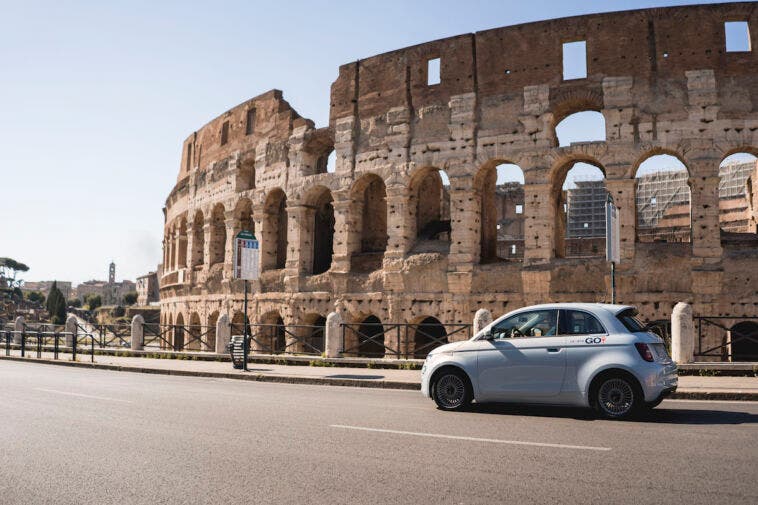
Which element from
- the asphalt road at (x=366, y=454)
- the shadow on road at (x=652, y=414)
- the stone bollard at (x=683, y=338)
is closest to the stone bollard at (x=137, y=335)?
the asphalt road at (x=366, y=454)

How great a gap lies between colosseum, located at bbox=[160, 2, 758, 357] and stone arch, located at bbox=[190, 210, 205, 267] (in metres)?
5.22

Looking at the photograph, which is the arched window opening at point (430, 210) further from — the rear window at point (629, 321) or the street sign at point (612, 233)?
the rear window at point (629, 321)

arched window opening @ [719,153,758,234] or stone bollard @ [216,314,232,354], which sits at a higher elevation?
arched window opening @ [719,153,758,234]

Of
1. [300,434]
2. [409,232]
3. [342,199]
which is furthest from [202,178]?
[300,434]

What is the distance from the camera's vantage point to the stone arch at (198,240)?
34.0 meters

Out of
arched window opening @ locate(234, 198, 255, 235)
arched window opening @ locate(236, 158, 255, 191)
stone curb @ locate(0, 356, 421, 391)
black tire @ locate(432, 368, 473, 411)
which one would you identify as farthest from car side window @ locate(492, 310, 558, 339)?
arched window opening @ locate(236, 158, 255, 191)

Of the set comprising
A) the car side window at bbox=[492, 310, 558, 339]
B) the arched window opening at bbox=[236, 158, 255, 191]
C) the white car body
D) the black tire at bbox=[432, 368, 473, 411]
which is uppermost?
the arched window opening at bbox=[236, 158, 255, 191]

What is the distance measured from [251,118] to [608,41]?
16.3 meters

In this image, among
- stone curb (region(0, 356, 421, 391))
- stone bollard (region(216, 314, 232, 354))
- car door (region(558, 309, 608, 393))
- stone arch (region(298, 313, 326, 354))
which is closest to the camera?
car door (region(558, 309, 608, 393))

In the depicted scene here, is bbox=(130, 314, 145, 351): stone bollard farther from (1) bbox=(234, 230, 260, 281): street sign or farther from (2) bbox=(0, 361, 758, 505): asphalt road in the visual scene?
(2) bbox=(0, 361, 758, 505): asphalt road

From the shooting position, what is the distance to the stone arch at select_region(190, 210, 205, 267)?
3400 centimetres

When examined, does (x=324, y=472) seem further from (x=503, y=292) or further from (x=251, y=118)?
(x=251, y=118)

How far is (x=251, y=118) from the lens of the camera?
29.8m

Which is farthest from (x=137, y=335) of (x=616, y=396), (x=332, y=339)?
(x=616, y=396)
